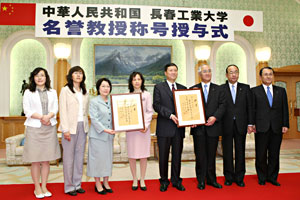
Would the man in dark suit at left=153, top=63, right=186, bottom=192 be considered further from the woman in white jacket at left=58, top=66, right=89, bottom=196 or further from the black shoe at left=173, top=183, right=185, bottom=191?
the woman in white jacket at left=58, top=66, right=89, bottom=196

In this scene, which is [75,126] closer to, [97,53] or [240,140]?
[240,140]

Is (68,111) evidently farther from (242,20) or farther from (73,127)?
(242,20)

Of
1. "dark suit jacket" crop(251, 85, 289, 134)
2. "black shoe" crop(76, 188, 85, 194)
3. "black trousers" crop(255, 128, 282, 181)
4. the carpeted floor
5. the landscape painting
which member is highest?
the landscape painting

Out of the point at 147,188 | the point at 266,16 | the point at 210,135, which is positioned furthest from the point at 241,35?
the point at 147,188

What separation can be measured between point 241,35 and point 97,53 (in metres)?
4.13

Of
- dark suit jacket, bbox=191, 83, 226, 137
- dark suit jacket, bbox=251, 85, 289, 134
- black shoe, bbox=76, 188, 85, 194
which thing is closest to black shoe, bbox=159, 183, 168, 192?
dark suit jacket, bbox=191, 83, 226, 137

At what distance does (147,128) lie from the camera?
9.25 feet

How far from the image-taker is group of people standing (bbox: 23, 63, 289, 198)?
264 centimetres

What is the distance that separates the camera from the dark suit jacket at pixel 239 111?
9.55 feet

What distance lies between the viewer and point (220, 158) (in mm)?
4730

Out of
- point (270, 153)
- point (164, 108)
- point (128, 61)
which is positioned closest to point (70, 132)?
point (164, 108)

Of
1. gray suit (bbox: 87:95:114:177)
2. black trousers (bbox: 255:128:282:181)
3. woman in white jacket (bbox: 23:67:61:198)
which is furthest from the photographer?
black trousers (bbox: 255:128:282:181)

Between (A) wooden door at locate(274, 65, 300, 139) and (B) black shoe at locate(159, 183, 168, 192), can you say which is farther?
(A) wooden door at locate(274, 65, 300, 139)

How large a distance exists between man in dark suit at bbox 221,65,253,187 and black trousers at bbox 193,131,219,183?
0.21 meters
